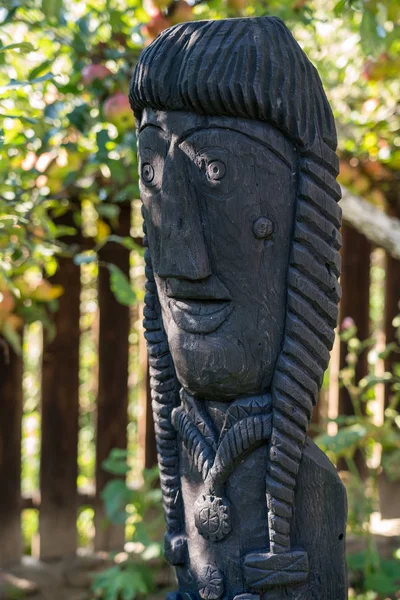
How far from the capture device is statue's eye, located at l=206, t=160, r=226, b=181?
147cm

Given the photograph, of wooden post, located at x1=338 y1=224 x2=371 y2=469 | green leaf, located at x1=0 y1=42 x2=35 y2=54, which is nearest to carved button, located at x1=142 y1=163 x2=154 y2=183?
green leaf, located at x1=0 y1=42 x2=35 y2=54

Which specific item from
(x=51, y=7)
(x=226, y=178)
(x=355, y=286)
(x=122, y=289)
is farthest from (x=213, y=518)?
(x=355, y=286)

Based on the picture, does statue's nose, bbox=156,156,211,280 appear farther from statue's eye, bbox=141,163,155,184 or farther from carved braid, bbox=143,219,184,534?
carved braid, bbox=143,219,184,534

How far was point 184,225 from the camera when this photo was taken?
1.51 m

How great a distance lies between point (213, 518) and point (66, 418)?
1640 mm

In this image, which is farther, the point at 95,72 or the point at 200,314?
the point at 95,72

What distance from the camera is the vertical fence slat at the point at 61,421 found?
10.1 feet

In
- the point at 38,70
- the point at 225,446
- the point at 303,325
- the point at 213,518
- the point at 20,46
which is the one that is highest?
the point at 38,70

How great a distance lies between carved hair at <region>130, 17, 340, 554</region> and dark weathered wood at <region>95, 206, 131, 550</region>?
1.57 metres

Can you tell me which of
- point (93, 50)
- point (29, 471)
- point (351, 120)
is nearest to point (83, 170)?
point (93, 50)

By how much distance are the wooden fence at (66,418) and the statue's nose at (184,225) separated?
1591mm

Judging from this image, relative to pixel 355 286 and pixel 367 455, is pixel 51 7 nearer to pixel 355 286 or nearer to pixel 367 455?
pixel 355 286

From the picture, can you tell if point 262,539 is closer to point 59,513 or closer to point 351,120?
point 59,513

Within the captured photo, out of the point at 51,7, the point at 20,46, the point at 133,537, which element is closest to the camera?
the point at 20,46
